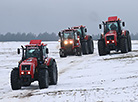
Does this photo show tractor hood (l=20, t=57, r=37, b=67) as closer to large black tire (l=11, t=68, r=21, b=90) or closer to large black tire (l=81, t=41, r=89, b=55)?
large black tire (l=11, t=68, r=21, b=90)

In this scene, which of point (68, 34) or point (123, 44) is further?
point (68, 34)

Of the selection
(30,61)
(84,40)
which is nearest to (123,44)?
(84,40)

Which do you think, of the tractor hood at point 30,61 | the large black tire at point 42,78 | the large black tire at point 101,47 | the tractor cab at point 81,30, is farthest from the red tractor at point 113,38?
the large black tire at point 42,78

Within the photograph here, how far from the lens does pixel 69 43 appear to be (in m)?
29.0

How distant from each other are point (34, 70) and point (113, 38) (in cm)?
1527

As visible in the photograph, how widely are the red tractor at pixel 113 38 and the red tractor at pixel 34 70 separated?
1400 centimetres

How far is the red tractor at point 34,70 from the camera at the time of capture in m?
11.8

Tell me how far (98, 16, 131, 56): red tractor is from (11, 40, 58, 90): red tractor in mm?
13999

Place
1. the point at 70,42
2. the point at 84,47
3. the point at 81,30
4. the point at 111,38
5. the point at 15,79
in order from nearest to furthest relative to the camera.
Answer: the point at 15,79 < the point at 111,38 < the point at 70,42 < the point at 84,47 < the point at 81,30

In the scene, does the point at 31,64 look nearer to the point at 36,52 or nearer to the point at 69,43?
the point at 36,52

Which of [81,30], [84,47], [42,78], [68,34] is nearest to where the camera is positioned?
[42,78]

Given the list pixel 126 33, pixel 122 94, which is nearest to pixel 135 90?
pixel 122 94

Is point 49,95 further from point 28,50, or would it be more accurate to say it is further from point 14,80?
point 28,50

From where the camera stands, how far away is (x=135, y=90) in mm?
9188
